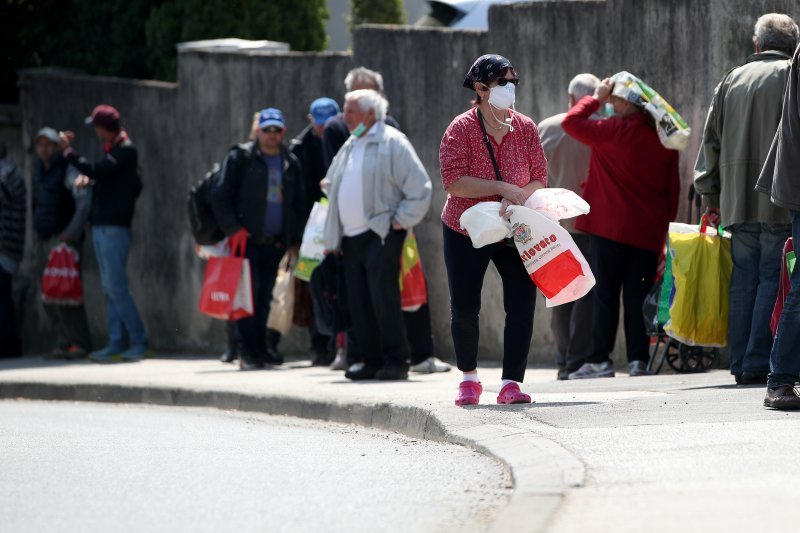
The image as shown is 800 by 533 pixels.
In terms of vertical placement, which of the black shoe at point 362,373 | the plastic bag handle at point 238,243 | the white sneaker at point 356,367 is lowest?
the black shoe at point 362,373

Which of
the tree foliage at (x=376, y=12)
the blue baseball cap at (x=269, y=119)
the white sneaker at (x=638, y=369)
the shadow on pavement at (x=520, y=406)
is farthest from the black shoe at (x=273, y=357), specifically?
the tree foliage at (x=376, y=12)

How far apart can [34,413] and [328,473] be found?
14.4 ft

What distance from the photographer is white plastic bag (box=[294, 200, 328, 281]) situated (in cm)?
1234

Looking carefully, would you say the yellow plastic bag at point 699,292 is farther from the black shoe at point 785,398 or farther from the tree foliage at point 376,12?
the tree foliage at point 376,12

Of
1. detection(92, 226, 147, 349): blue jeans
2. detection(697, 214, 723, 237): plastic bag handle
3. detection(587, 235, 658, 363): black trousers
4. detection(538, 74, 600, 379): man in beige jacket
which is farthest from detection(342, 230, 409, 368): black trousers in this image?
detection(92, 226, 147, 349): blue jeans

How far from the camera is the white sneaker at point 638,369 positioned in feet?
36.1

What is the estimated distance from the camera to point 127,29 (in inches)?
695

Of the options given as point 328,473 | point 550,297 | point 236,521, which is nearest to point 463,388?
point 550,297

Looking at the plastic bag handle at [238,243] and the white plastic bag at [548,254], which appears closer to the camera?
the white plastic bag at [548,254]

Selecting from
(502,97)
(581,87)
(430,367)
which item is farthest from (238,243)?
(502,97)

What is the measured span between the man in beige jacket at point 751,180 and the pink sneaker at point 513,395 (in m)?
1.42

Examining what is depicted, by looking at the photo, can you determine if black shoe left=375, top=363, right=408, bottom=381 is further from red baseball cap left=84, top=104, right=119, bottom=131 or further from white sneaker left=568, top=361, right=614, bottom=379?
red baseball cap left=84, top=104, right=119, bottom=131

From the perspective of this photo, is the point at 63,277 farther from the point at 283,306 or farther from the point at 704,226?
the point at 704,226

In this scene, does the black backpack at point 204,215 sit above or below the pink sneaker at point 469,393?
above
